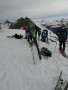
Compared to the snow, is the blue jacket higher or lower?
higher

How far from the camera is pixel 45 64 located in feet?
29.6

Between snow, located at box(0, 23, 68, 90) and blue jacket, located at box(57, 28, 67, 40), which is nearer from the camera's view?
snow, located at box(0, 23, 68, 90)

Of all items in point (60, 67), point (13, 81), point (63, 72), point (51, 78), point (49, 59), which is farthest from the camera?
point (49, 59)

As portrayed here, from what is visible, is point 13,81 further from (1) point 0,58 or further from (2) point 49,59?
(2) point 49,59

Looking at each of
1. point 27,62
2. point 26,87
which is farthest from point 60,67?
point 26,87

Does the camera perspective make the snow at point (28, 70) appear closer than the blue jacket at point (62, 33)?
Yes

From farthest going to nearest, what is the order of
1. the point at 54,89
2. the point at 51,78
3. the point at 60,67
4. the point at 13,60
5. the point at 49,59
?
the point at 49,59, the point at 13,60, the point at 60,67, the point at 51,78, the point at 54,89

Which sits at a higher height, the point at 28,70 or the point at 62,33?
the point at 62,33

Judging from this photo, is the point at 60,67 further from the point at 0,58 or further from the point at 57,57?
the point at 0,58

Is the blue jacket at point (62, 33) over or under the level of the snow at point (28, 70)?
over

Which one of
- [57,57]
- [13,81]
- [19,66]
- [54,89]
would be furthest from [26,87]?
[57,57]

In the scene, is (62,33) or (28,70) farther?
(62,33)

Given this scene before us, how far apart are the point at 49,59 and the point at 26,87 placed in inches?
150

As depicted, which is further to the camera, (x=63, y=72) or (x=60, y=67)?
(x=60, y=67)
